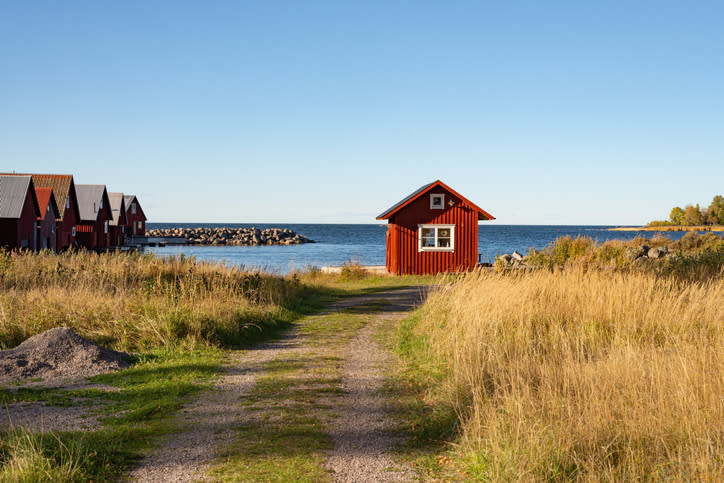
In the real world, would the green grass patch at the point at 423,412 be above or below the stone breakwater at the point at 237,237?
below

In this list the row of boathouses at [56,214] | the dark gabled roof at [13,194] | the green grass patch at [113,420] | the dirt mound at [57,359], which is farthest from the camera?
the row of boathouses at [56,214]

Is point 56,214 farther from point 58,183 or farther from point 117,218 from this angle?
point 117,218

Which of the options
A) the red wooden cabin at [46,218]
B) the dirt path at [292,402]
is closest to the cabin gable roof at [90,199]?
the red wooden cabin at [46,218]

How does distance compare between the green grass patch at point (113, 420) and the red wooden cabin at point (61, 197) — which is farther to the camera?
the red wooden cabin at point (61, 197)

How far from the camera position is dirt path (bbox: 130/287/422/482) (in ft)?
16.2

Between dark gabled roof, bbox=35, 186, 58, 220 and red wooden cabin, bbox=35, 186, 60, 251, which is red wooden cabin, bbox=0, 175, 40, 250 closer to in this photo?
red wooden cabin, bbox=35, 186, 60, 251

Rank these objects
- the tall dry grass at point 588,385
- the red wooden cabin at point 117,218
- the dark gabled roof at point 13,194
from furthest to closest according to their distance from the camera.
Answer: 1. the red wooden cabin at point 117,218
2. the dark gabled roof at point 13,194
3. the tall dry grass at point 588,385

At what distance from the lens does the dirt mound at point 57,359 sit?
27.3ft

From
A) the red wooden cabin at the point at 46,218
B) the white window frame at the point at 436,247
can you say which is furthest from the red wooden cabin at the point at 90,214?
the white window frame at the point at 436,247

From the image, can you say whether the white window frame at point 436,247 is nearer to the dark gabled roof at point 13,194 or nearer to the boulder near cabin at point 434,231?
the boulder near cabin at point 434,231

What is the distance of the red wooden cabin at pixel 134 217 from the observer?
75938 mm

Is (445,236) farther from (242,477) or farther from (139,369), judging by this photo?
(242,477)

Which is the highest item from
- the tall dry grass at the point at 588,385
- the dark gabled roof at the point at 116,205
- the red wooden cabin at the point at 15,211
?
the dark gabled roof at the point at 116,205

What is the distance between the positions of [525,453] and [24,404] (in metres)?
5.96
